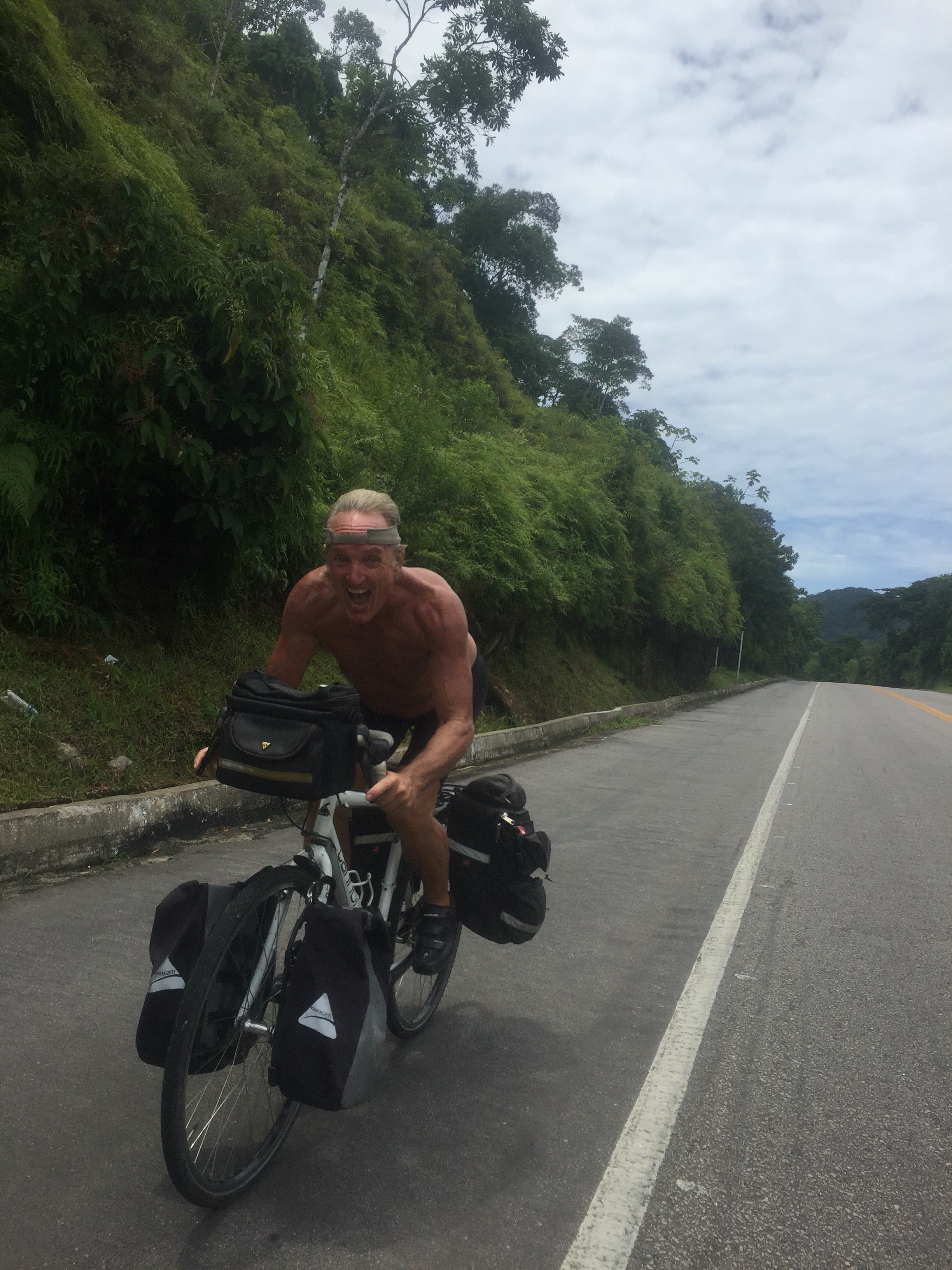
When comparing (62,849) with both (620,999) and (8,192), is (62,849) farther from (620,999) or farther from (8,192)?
(8,192)

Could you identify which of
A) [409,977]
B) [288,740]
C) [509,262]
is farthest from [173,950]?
[509,262]

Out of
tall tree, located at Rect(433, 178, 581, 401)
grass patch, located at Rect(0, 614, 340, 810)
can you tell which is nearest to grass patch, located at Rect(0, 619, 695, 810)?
grass patch, located at Rect(0, 614, 340, 810)

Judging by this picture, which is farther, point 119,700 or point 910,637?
point 910,637

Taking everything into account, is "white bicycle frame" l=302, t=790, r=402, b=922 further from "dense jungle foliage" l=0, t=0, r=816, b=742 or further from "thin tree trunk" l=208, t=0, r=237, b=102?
"thin tree trunk" l=208, t=0, r=237, b=102

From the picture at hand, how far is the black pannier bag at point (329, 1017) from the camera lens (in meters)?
2.41

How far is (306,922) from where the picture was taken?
8.42 feet

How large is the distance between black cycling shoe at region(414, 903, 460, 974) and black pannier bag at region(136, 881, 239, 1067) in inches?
39.9

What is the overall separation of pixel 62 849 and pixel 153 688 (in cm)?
263

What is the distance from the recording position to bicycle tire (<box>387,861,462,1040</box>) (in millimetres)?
3391

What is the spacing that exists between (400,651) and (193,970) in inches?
48.6

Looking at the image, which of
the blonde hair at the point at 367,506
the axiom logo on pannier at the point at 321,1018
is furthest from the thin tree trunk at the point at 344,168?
the axiom logo on pannier at the point at 321,1018

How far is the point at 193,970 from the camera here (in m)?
2.35

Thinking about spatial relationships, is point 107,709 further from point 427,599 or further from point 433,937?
point 427,599

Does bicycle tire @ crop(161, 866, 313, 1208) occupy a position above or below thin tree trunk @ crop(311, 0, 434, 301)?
below
